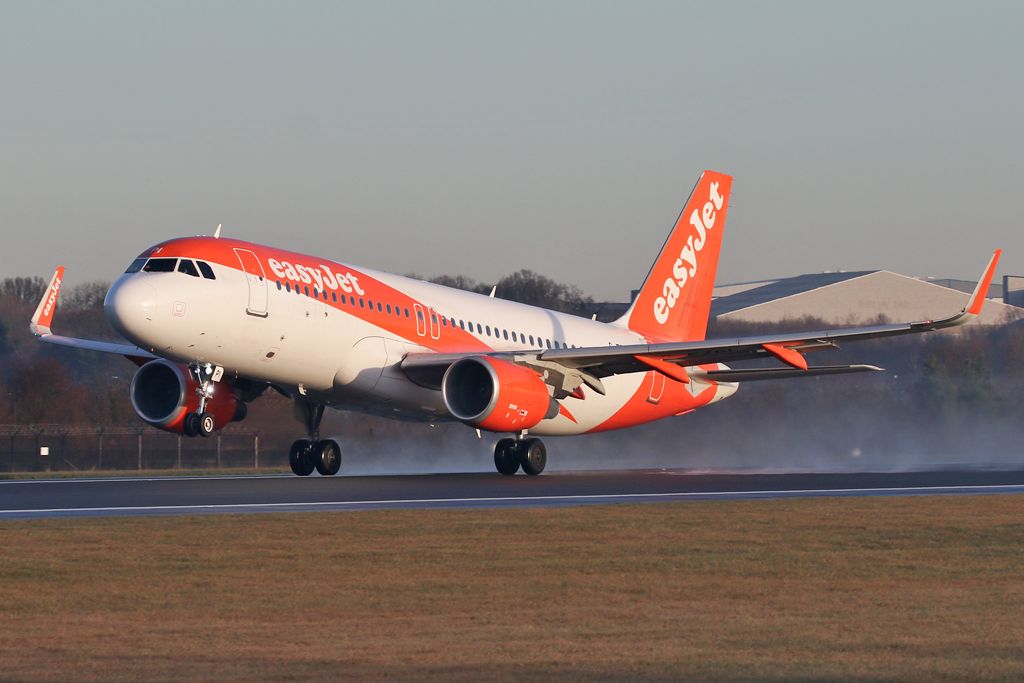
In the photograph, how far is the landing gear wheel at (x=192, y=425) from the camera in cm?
3078

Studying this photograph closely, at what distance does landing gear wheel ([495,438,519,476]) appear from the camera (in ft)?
115

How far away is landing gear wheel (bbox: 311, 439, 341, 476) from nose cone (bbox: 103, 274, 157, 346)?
692 centimetres

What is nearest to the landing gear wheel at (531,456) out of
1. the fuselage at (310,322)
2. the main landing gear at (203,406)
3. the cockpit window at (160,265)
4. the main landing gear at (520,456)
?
the main landing gear at (520,456)

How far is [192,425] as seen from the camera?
30891 millimetres

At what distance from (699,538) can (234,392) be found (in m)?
18.2

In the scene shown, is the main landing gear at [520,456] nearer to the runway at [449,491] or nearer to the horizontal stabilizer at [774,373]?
the runway at [449,491]

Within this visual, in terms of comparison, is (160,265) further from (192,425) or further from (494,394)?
(494,394)

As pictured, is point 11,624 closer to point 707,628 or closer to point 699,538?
point 707,628

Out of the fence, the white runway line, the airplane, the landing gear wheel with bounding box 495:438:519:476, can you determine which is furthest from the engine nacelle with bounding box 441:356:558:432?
the fence

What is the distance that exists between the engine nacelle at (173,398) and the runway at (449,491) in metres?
1.51

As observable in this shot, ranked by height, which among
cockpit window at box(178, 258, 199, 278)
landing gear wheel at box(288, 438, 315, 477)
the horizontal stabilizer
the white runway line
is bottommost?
the white runway line

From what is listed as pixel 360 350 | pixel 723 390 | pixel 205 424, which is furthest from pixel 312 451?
pixel 723 390

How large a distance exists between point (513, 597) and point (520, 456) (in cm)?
2175

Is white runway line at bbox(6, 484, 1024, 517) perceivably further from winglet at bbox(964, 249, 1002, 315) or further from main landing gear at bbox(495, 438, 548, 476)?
main landing gear at bbox(495, 438, 548, 476)
